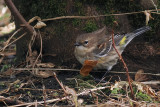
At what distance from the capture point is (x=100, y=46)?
4848 millimetres

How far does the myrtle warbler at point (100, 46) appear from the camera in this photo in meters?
4.51

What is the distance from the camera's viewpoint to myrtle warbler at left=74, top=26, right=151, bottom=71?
14.8ft

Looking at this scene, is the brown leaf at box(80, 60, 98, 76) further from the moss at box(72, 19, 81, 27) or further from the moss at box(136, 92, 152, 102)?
the moss at box(136, 92, 152, 102)

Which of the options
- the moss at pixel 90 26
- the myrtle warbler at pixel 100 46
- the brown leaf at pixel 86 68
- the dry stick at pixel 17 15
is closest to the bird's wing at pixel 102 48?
the myrtle warbler at pixel 100 46

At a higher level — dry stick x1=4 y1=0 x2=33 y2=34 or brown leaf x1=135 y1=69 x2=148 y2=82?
dry stick x1=4 y1=0 x2=33 y2=34

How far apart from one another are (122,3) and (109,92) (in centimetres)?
174

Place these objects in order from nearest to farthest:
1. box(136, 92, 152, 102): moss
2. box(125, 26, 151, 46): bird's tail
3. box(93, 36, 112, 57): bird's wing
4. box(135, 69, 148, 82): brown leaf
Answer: box(136, 92, 152, 102): moss → box(135, 69, 148, 82): brown leaf → box(125, 26, 151, 46): bird's tail → box(93, 36, 112, 57): bird's wing

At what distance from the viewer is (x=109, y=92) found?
12.1 ft

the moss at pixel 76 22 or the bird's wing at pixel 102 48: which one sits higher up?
the moss at pixel 76 22

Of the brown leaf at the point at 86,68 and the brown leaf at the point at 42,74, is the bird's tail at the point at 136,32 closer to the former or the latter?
the brown leaf at the point at 86,68

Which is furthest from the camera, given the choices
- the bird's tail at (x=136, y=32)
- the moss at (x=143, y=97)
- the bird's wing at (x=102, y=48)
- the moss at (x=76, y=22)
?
the bird's wing at (x=102, y=48)

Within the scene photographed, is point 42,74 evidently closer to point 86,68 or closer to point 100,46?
point 86,68

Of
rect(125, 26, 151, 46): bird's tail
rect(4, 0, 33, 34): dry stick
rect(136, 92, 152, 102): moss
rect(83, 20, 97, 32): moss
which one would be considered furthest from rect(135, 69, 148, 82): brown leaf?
rect(4, 0, 33, 34): dry stick

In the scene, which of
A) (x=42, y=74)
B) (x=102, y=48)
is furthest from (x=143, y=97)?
(x=42, y=74)
